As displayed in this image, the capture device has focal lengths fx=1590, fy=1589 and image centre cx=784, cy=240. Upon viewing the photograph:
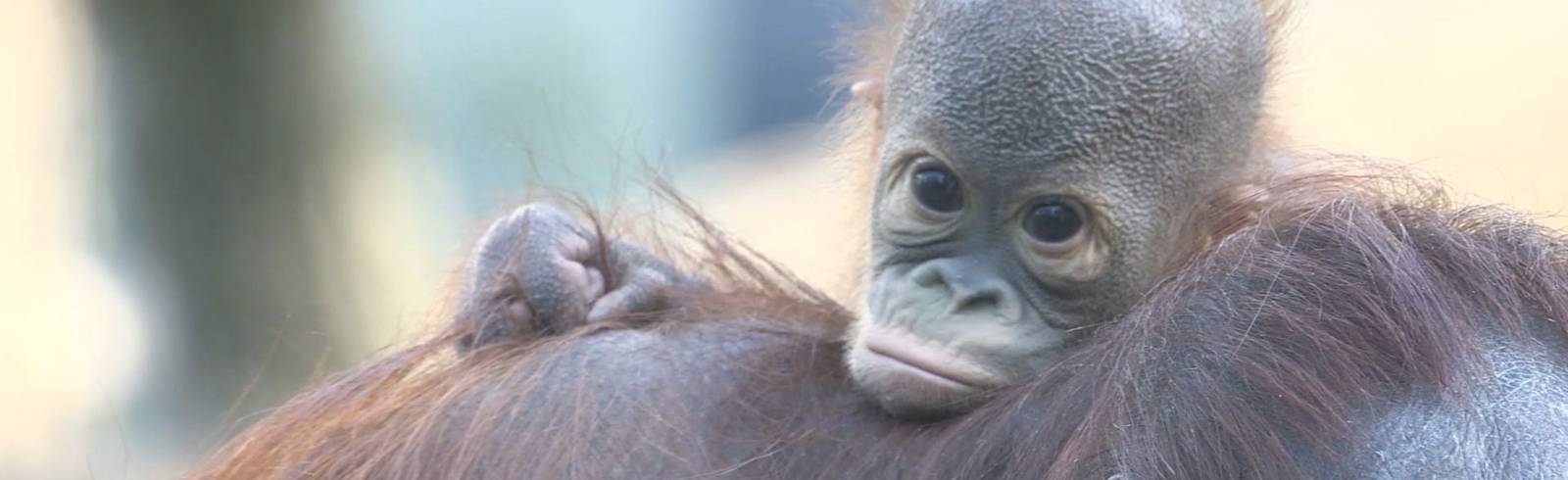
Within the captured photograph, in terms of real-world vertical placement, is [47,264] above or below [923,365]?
above

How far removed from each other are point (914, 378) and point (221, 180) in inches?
81.0

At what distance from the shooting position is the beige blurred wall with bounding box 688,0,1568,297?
115 inches

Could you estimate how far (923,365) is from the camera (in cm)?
134

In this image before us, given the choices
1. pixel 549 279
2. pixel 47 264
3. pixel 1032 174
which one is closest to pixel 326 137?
pixel 47 264

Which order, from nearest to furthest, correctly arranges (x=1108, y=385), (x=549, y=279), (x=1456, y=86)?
1. (x=1108, y=385)
2. (x=549, y=279)
3. (x=1456, y=86)

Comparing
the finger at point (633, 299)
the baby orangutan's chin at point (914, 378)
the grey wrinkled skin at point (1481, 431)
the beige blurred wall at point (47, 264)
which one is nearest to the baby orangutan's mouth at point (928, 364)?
the baby orangutan's chin at point (914, 378)

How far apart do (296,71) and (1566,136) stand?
2366 mm

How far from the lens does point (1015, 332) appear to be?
53.7 inches

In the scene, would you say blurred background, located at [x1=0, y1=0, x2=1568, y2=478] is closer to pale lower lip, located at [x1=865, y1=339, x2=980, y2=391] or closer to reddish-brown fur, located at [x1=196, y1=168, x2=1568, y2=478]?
reddish-brown fur, located at [x1=196, y1=168, x2=1568, y2=478]

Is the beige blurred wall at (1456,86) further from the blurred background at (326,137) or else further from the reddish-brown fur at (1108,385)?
the reddish-brown fur at (1108,385)

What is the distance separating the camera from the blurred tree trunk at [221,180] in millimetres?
2949

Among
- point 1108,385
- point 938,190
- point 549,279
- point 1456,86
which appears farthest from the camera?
point 1456,86

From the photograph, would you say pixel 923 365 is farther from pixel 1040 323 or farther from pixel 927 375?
pixel 1040 323

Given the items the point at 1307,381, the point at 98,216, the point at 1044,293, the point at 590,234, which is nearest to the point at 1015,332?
the point at 1044,293
